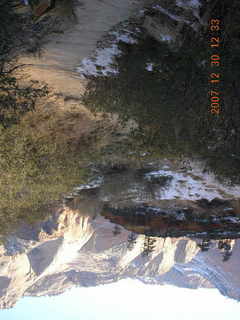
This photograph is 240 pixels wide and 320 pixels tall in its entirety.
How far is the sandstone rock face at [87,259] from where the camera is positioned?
21625mm

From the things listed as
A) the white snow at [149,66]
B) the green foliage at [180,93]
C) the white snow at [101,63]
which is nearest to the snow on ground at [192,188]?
the green foliage at [180,93]

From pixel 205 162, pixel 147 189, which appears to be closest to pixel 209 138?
pixel 205 162

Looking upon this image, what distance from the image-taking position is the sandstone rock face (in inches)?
851

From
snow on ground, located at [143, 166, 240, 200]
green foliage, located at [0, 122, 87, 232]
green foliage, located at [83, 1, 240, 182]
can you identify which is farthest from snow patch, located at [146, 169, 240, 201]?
green foliage, located at [0, 122, 87, 232]

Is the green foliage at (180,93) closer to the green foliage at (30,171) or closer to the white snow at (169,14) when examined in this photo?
the white snow at (169,14)

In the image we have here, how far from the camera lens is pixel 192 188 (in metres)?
11.1

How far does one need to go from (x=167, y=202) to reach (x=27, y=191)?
5447 millimetres

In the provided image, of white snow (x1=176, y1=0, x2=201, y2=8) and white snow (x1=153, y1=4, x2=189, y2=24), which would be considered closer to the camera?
white snow (x1=176, y1=0, x2=201, y2=8)

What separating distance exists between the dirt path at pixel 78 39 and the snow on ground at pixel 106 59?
0.49ft

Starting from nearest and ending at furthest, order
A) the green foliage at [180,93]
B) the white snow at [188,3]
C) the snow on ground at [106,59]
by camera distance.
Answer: the white snow at [188,3] < the green foliage at [180,93] < the snow on ground at [106,59]

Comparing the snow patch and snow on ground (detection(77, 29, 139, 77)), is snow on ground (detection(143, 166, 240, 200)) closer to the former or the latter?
the snow patch

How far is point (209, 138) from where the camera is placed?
25.0ft

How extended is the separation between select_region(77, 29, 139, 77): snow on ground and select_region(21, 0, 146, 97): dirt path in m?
0.15

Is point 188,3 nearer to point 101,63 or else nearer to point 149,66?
point 149,66
